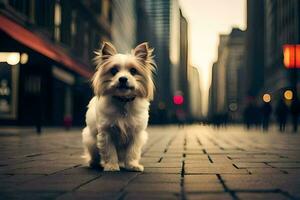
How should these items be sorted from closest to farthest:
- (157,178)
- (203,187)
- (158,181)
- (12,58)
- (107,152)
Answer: (203,187) < (158,181) < (157,178) < (107,152) < (12,58)

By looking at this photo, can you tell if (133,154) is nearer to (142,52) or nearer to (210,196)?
(142,52)

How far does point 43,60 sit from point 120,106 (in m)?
16.3

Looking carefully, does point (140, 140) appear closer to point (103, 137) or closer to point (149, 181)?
point (103, 137)

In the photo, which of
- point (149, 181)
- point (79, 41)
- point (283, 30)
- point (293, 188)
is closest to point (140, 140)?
point (149, 181)

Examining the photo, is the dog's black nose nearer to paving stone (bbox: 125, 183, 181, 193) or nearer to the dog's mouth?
the dog's mouth

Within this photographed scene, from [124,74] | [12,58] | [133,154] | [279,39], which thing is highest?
[279,39]

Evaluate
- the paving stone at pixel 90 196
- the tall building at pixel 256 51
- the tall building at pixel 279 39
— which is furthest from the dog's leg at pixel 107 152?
the tall building at pixel 256 51

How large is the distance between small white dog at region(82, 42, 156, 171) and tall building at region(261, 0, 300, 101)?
47071mm

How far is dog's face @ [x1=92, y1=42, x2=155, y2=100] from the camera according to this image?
558 centimetres

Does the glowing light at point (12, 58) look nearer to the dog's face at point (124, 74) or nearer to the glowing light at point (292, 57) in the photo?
the glowing light at point (292, 57)

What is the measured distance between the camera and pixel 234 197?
13.1 ft

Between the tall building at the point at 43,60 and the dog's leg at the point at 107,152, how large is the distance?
10.9m

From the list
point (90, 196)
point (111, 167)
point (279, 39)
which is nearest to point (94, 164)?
point (111, 167)

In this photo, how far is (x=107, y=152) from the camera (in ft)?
18.9
